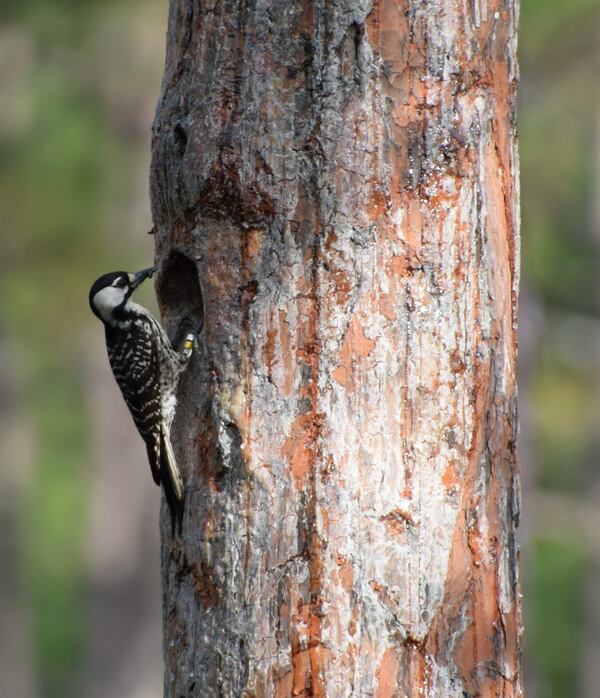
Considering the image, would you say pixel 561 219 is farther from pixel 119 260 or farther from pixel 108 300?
pixel 108 300

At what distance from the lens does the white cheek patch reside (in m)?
5.21

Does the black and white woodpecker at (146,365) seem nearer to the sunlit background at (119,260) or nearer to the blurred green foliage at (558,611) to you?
the sunlit background at (119,260)

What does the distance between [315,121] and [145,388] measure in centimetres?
163

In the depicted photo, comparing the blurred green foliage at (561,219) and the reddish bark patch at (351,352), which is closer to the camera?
the reddish bark patch at (351,352)

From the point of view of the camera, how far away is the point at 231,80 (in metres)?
3.58

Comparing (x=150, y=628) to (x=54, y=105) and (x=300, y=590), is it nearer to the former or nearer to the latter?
(x=54, y=105)

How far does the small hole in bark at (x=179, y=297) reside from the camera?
13.3 feet

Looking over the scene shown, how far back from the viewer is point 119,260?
12.7 meters

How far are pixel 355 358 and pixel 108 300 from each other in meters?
2.18

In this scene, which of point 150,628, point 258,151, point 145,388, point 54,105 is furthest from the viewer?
point 150,628

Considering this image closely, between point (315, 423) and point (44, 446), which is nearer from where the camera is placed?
point (315, 423)

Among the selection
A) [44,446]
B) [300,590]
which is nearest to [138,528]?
[44,446]

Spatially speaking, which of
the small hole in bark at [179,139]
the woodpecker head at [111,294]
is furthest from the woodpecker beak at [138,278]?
the small hole in bark at [179,139]

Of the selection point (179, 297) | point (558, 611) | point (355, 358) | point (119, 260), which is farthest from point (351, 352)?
point (558, 611)
